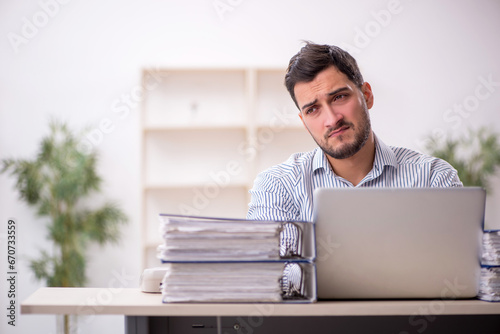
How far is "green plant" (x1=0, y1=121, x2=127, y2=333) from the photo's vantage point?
12.4ft

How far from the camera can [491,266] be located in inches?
46.4

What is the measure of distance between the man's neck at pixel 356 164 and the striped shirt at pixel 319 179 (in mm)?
29

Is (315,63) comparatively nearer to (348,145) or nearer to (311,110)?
(311,110)

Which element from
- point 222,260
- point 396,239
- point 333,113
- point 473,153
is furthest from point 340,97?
point 473,153

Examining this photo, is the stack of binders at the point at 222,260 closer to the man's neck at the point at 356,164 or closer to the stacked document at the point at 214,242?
the stacked document at the point at 214,242

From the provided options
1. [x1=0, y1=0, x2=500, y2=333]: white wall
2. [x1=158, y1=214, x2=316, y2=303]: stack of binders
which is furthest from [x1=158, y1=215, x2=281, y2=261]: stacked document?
[x1=0, y1=0, x2=500, y2=333]: white wall

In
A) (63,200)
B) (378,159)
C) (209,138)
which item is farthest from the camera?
(209,138)

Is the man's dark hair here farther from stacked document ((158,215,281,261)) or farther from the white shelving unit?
the white shelving unit

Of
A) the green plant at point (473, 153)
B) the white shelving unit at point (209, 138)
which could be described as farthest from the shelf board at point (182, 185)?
the green plant at point (473, 153)

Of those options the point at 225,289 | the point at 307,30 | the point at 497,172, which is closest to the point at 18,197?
A: the point at 307,30

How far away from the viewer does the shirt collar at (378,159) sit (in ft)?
6.15

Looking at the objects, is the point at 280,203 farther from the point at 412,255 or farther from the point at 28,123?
the point at 28,123

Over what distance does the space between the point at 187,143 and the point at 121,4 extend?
1.18m

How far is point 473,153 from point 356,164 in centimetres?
268
